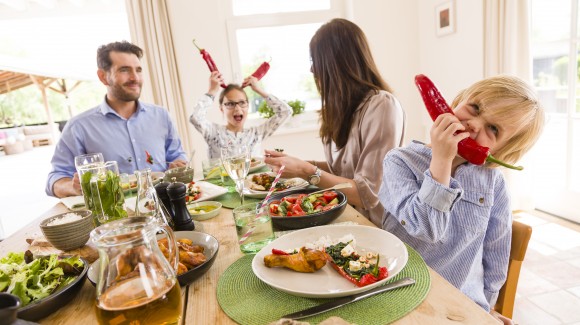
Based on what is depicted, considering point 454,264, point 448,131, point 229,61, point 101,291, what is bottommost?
point 454,264

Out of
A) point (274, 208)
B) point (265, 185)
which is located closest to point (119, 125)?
point (265, 185)

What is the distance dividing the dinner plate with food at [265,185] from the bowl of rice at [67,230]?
2.04 ft

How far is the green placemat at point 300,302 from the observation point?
2.11ft

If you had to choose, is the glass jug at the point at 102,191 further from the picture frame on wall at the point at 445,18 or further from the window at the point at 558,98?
the picture frame on wall at the point at 445,18

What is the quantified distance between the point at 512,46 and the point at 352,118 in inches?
90.0

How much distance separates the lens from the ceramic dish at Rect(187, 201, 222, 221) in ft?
4.15

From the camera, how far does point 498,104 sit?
104 cm

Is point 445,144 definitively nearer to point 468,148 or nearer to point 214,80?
point 468,148

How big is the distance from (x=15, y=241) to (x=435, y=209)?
54.9 inches

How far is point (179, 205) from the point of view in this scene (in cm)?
112

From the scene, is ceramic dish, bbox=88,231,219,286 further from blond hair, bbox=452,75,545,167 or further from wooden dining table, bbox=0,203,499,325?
blond hair, bbox=452,75,545,167

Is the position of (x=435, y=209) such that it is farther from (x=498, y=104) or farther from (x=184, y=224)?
(x=184, y=224)

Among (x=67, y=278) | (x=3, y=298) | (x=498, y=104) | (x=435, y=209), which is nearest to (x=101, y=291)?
(x=3, y=298)

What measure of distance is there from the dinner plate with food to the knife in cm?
75
